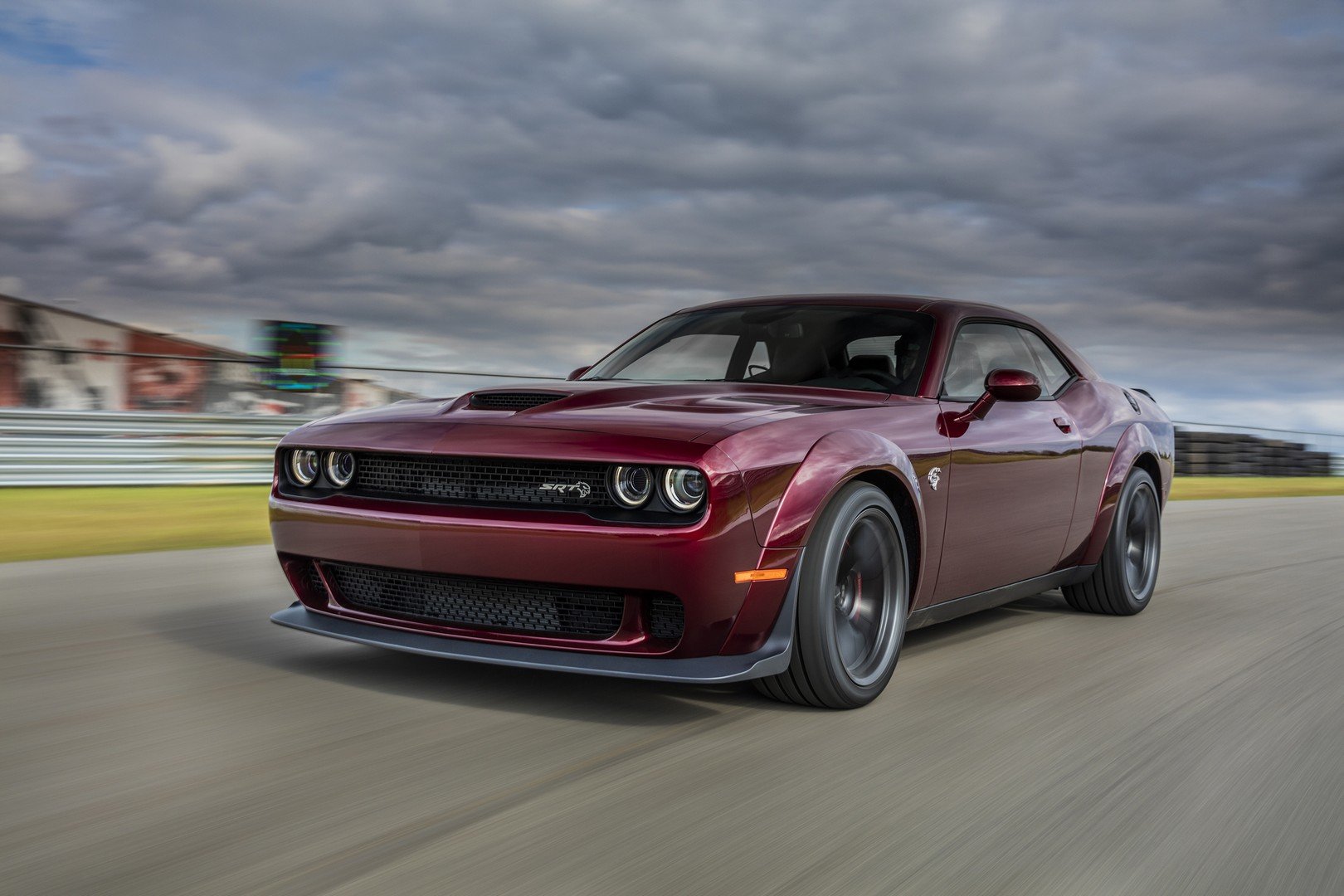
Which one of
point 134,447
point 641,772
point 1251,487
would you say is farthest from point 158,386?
point 1251,487

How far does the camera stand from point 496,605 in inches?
142

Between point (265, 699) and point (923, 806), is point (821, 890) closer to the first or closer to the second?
point (923, 806)

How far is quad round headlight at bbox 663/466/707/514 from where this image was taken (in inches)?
135

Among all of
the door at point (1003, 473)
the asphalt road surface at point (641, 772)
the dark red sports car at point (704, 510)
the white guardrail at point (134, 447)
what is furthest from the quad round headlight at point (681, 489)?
the white guardrail at point (134, 447)

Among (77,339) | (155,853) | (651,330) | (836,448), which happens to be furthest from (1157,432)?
(77,339)

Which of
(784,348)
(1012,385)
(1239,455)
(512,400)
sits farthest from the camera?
(1239,455)

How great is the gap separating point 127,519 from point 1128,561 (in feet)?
24.9

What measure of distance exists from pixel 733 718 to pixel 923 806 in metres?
0.86

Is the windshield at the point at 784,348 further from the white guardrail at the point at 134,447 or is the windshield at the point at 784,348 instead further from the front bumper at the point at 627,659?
the white guardrail at the point at 134,447

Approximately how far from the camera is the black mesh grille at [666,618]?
3.48m

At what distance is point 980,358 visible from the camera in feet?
16.7

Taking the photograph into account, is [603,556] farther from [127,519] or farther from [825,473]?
[127,519]

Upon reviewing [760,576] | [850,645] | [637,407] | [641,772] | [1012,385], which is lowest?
[641,772]

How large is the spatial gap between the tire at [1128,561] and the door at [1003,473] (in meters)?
0.59
